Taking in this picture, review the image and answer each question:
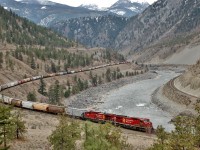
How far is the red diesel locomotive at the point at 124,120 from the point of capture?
251 feet

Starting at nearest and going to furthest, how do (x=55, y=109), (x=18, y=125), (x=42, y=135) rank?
1. (x=18, y=125)
2. (x=42, y=135)
3. (x=55, y=109)

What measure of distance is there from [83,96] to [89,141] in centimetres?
12386

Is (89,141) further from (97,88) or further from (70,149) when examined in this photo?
Result: (97,88)

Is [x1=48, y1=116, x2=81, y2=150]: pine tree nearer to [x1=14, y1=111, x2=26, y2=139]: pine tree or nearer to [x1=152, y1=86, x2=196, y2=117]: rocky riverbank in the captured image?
[x1=14, y1=111, x2=26, y2=139]: pine tree

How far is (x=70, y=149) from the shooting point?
48.3m

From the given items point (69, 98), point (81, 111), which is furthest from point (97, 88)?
point (81, 111)

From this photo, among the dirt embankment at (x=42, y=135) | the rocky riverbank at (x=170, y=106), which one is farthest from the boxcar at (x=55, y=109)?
the rocky riverbank at (x=170, y=106)

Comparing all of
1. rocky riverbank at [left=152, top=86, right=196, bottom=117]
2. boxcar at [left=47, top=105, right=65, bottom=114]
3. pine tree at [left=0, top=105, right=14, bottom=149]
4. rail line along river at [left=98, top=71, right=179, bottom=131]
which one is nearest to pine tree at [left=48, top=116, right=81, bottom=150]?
pine tree at [left=0, top=105, right=14, bottom=149]

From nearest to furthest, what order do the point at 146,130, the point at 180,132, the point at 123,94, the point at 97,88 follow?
the point at 180,132 → the point at 146,130 → the point at 123,94 → the point at 97,88

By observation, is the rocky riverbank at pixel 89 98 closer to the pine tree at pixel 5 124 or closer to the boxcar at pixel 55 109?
the boxcar at pixel 55 109

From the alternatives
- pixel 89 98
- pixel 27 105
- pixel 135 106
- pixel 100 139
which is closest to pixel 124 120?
pixel 27 105

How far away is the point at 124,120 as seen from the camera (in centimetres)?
7994

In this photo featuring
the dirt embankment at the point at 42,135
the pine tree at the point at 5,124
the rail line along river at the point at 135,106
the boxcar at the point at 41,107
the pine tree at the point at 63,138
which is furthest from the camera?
the rail line along river at the point at 135,106

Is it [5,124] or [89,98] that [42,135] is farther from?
[89,98]
